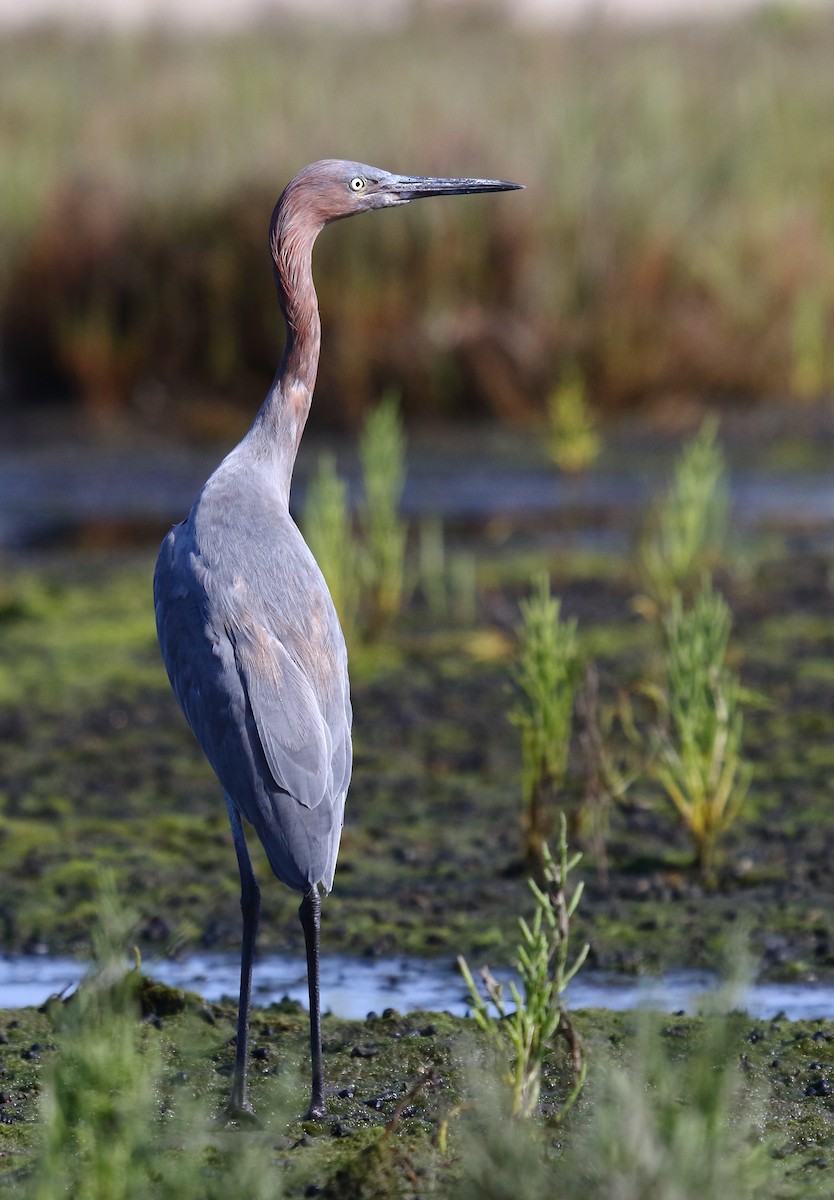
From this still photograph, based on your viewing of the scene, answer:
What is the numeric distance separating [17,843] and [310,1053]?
5.95 ft

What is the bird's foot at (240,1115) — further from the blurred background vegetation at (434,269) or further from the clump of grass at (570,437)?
the blurred background vegetation at (434,269)

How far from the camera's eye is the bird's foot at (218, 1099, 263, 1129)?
3615mm

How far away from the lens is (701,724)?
16.1 feet

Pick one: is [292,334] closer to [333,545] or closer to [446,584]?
[333,545]

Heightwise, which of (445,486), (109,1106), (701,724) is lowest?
(445,486)

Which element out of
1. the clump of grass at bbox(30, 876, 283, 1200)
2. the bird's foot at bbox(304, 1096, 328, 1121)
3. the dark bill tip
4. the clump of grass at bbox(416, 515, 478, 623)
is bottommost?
the clump of grass at bbox(416, 515, 478, 623)

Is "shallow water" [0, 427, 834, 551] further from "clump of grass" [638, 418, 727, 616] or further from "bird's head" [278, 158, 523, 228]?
"bird's head" [278, 158, 523, 228]

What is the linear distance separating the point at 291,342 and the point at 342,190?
42 centimetres

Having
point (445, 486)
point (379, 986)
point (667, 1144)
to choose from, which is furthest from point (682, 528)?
point (667, 1144)

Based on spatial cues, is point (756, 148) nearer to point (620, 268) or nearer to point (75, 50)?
point (620, 268)

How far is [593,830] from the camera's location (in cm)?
523

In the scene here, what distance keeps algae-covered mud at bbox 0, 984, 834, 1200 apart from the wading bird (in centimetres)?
14

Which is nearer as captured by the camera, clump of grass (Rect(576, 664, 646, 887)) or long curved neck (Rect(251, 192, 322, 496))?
long curved neck (Rect(251, 192, 322, 496))

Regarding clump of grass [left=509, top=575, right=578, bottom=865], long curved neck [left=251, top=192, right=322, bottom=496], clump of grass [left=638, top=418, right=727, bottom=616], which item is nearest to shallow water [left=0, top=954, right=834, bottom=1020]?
clump of grass [left=509, top=575, right=578, bottom=865]
